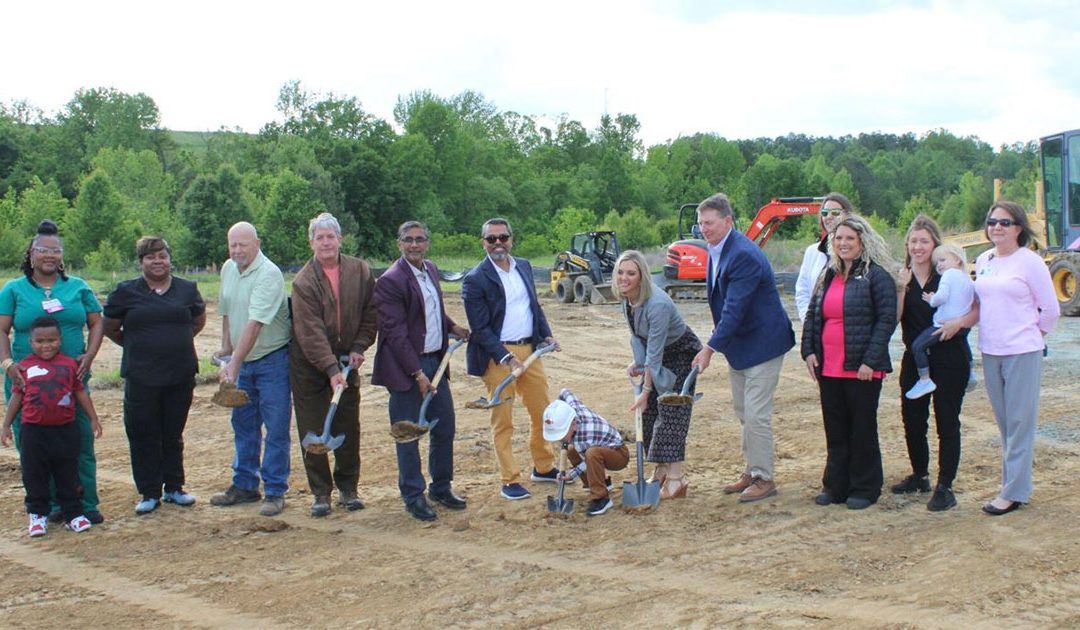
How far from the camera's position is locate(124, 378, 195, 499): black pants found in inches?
261

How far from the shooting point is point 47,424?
6219 millimetres

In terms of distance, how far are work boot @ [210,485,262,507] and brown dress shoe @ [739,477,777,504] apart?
3290mm

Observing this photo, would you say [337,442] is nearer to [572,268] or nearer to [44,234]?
[44,234]

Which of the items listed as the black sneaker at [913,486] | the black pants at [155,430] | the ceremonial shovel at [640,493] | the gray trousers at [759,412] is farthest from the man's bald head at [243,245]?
the black sneaker at [913,486]

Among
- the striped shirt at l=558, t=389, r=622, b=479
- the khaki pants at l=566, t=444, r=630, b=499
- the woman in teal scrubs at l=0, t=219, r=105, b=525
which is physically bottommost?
the khaki pants at l=566, t=444, r=630, b=499

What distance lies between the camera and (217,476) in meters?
7.79

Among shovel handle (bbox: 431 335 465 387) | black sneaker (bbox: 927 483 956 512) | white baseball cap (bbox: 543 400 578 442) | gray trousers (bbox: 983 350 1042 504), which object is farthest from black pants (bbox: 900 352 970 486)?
shovel handle (bbox: 431 335 465 387)

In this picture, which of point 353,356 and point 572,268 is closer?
point 353,356

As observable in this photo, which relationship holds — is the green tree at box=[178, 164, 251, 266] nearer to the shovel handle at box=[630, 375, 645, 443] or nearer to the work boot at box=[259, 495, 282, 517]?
the work boot at box=[259, 495, 282, 517]

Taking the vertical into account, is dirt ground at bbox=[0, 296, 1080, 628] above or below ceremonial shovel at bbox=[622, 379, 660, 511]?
below

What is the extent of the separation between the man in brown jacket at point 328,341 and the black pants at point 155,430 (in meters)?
0.82

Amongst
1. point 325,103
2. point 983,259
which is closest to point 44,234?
point 983,259

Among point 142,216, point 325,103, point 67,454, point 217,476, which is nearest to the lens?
point 67,454

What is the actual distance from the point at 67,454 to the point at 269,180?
51222 millimetres
